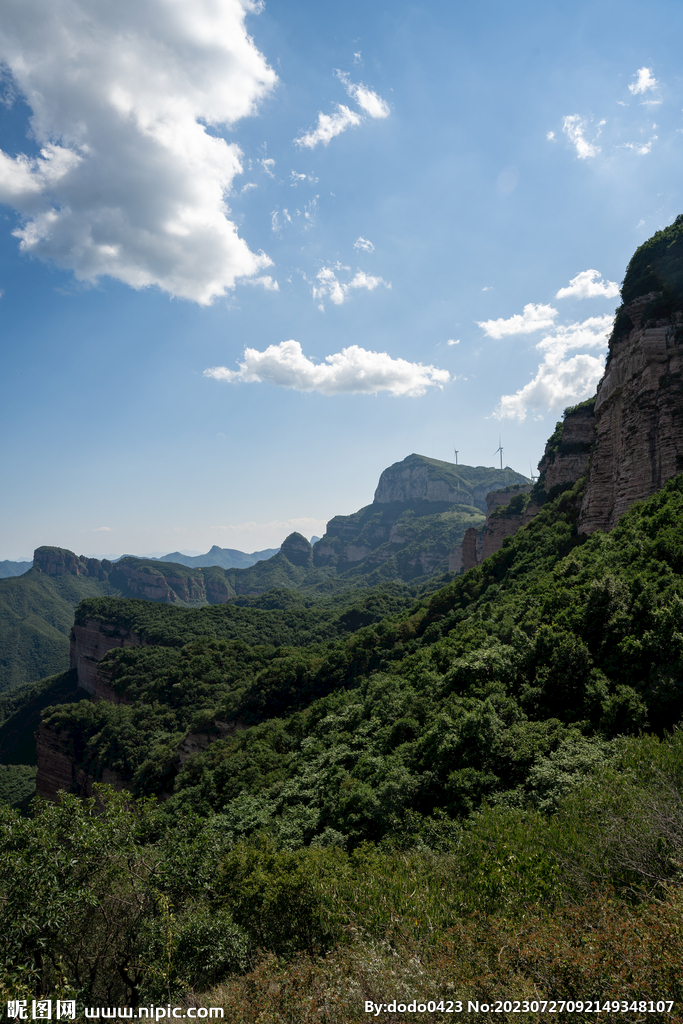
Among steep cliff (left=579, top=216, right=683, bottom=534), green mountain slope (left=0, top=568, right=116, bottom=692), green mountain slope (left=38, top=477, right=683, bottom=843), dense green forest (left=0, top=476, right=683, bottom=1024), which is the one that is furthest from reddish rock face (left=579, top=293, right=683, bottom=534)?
green mountain slope (left=0, top=568, right=116, bottom=692)

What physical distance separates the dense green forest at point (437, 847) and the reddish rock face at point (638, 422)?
3898 millimetres

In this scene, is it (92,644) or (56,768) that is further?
(92,644)

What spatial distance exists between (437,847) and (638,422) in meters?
32.7

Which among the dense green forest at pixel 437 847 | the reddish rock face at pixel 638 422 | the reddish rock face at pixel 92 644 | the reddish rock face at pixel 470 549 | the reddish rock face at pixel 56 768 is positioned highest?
the reddish rock face at pixel 638 422

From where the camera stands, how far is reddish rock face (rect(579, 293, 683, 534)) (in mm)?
30531

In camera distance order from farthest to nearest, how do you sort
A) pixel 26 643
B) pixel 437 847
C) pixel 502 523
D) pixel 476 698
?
pixel 26 643 → pixel 502 523 → pixel 476 698 → pixel 437 847

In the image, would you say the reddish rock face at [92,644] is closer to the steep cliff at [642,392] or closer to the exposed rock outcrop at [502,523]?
the exposed rock outcrop at [502,523]

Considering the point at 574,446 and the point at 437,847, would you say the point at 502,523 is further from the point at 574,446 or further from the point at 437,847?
the point at 437,847

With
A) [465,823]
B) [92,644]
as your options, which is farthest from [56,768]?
[465,823]

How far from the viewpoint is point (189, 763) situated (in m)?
39.8

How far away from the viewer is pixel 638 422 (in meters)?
32.2

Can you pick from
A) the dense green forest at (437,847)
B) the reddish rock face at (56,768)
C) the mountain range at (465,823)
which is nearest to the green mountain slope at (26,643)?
the reddish rock face at (56,768)

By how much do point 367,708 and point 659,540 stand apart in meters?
22.5

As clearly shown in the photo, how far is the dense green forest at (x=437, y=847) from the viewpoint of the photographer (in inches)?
324
